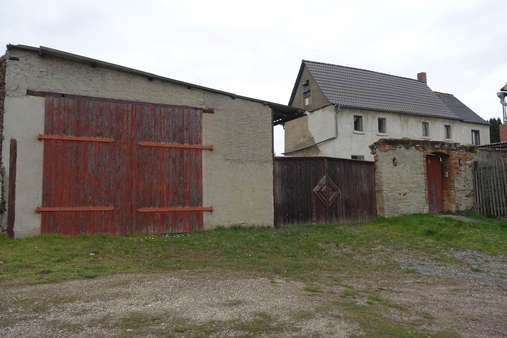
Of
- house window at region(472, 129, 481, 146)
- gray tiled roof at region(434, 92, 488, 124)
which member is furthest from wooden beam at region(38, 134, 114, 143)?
house window at region(472, 129, 481, 146)

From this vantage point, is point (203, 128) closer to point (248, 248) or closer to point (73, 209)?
point (73, 209)

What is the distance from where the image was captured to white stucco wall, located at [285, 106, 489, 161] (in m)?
24.6

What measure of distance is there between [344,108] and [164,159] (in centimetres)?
1559

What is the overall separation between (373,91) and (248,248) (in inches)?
801

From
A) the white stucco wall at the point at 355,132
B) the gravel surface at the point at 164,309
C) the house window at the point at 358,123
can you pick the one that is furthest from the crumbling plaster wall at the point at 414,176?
the house window at the point at 358,123

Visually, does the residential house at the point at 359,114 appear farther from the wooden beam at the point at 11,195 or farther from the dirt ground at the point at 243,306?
the dirt ground at the point at 243,306

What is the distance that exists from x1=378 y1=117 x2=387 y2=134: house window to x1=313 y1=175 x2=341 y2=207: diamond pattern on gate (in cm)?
1386

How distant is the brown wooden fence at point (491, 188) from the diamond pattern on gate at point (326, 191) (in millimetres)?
5408

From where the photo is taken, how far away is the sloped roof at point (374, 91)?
2569 cm

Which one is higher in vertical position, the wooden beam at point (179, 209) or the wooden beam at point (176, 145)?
the wooden beam at point (176, 145)

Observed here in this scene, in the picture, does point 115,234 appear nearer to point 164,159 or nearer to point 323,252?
point 164,159

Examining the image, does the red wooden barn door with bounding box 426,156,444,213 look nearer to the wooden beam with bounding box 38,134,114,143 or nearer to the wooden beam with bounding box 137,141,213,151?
the wooden beam with bounding box 137,141,213,151

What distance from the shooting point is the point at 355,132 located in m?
24.9

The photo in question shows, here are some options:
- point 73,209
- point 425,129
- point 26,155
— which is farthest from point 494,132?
point 26,155
